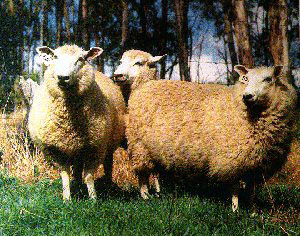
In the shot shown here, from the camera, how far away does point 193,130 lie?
5.42 meters

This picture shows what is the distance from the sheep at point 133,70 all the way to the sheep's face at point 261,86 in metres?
2.32

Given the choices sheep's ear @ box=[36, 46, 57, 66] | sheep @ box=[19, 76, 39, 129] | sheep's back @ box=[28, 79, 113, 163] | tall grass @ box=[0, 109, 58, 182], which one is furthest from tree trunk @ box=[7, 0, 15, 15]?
sheep's back @ box=[28, 79, 113, 163]

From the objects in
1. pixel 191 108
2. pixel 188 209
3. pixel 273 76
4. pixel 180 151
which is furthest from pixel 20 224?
pixel 273 76

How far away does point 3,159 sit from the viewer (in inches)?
286

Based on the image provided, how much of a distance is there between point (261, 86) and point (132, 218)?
2.18 metres

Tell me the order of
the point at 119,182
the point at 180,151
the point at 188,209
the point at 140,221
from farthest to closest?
1. the point at 119,182
2. the point at 180,151
3. the point at 188,209
4. the point at 140,221

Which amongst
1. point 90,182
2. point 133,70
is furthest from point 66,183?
point 133,70

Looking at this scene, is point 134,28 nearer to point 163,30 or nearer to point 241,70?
point 163,30

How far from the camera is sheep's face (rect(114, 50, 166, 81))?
22.4 feet

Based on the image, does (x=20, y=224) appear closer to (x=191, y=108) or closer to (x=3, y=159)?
(x=191, y=108)

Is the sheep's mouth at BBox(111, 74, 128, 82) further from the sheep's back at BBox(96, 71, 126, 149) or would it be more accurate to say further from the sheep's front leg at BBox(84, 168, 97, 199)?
the sheep's front leg at BBox(84, 168, 97, 199)

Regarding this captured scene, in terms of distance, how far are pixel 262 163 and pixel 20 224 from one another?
9.40 ft

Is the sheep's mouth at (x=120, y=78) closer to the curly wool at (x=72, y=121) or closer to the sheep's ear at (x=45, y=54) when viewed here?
the curly wool at (x=72, y=121)

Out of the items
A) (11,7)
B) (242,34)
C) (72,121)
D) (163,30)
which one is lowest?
(72,121)
